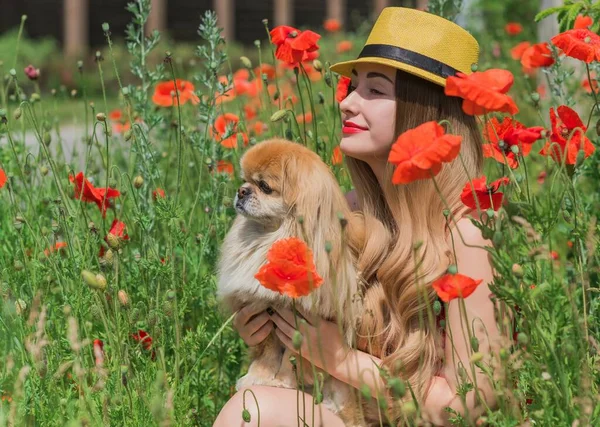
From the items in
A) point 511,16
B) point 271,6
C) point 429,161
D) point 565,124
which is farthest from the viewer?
point 271,6

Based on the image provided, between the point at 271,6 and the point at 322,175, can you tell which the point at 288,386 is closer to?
the point at 322,175

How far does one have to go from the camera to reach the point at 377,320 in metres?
2.87

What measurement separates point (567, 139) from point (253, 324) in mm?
1116

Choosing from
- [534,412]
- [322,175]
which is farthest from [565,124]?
[534,412]

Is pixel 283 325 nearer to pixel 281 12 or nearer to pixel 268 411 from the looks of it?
pixel 268 411

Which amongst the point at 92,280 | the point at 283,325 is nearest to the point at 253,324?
the point at 283,325

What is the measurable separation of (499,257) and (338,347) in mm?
822

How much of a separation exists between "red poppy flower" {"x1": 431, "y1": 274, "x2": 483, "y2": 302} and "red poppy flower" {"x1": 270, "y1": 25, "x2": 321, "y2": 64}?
119 centimetres

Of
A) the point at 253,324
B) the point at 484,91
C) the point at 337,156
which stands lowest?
the point at 253,324

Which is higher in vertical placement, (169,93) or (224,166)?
(169,93)

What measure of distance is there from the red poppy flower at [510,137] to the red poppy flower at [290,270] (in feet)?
2.06

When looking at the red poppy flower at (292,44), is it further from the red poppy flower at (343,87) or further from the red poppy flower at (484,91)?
the red poppy flower at (484,91)

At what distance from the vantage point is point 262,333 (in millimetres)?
2994

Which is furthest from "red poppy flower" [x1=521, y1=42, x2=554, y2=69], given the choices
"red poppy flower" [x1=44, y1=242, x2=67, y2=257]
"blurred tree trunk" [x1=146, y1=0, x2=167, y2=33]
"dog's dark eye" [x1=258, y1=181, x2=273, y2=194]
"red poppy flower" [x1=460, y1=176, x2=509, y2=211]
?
"blurred tree trunk" [x1=146, y1=0, x2=167, y2=33]
